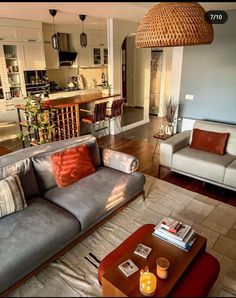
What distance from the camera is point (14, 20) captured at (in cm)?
487

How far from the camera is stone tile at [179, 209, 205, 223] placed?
105 inches

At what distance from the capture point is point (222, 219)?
2.67 metres

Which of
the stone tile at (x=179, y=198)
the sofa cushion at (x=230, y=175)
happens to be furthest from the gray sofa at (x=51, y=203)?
the sofa cushion at (x=230, y=175)

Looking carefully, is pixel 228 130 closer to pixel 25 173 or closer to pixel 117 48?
pixel 25 173

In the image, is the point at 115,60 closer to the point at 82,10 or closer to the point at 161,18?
the point at 82,10

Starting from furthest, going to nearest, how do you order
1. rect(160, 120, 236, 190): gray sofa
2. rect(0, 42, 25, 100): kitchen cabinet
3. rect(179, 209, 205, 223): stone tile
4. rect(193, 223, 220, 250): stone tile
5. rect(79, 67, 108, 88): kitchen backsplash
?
rect(79, 67, 108, 88): kitchen backsplash
rect(0, 42, 25, 100): kitchen cabinet
rect(160, 120, 236, 190): gray sofa
rect(179, 209, 205, 223): stone tile
rect(193, 223, 220, 250): stone tile

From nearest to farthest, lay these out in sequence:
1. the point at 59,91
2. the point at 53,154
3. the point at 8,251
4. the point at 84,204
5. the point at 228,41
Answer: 1. the point at 8,251
2. the point at 84,204
3. the point at 53,154
4. the point at 228,41
5. the point at 59,91

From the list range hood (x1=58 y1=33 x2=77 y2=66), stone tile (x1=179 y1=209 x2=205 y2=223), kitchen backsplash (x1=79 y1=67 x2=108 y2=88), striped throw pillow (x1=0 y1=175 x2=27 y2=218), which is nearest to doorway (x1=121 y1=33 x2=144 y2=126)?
kitchen backsplash (x1=79 y1=67 x2=108 y2=88)

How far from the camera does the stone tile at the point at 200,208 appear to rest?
2795mm

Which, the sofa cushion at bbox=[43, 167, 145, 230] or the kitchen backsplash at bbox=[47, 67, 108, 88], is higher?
the kitchen backsplash at bbox=[47, 67, 108, 88]

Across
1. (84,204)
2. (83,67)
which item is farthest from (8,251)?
(83,67)

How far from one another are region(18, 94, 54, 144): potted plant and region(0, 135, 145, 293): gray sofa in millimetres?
787

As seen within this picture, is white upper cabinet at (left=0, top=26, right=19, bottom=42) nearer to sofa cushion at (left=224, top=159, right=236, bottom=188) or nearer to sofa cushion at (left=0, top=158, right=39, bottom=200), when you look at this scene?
sofa cushion at (left=0, top=158, right=39, bottom=200)

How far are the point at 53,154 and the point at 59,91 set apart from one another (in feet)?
13.9
